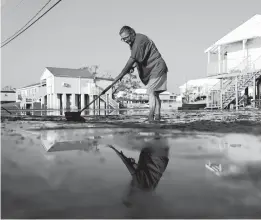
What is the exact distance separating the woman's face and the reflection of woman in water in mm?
3094

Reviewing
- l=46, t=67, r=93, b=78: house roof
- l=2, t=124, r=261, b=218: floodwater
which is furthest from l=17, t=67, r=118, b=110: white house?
l=2, t=124, r=261, b=218: floodwater

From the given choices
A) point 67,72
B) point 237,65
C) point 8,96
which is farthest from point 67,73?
point 8,96

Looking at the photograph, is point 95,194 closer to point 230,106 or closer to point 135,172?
point 135,172

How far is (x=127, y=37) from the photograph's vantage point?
508 cm

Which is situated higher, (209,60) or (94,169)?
(209,60)

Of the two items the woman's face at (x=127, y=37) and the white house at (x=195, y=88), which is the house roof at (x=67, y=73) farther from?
the woman's face at (x=127, y=37)

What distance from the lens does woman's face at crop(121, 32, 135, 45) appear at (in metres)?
5.08

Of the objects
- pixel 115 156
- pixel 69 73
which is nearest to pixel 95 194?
pixel 115 156

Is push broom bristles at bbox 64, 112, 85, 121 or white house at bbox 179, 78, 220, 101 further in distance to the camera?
white house at bbox 179, 78, 220, 101

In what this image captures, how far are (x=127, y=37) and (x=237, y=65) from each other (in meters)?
18.6

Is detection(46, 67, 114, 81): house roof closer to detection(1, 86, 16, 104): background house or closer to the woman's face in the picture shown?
detection(1, 86, 16, 104): background house

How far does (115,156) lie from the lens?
2.02 meters

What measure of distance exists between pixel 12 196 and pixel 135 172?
2.14ft

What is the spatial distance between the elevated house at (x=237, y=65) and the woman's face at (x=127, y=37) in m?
14.5
